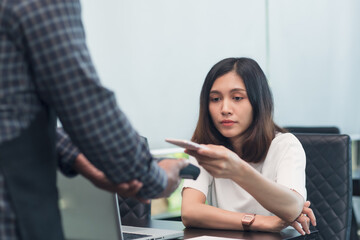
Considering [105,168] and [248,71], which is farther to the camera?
[248,71]

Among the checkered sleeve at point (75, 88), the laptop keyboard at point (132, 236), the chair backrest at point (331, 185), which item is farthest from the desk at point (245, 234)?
the checkered sleeve at point (75, 88)

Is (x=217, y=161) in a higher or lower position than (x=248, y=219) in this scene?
higher

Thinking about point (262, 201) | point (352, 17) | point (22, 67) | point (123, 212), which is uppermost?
point (22, 67)

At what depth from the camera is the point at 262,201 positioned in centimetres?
188

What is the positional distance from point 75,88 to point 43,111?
0.27 feet

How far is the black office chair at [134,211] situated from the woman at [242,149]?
0.86 ft

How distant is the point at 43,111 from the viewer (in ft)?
3.26

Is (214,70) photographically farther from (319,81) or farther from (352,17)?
(352,17)

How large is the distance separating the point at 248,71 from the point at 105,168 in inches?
51.8

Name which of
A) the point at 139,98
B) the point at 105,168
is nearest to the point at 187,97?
the point at 139,98

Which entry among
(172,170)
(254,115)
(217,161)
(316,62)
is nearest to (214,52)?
(316,62)

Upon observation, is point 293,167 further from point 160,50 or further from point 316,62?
point 316,62

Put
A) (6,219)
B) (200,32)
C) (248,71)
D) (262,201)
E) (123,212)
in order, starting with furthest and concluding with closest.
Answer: (200,32) → (123,212) → (248,71) → (262,201) → (6,219)

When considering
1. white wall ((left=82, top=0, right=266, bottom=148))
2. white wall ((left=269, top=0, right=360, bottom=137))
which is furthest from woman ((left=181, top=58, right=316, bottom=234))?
white wall ((left=269, top=0, right=360, bottom=137))
